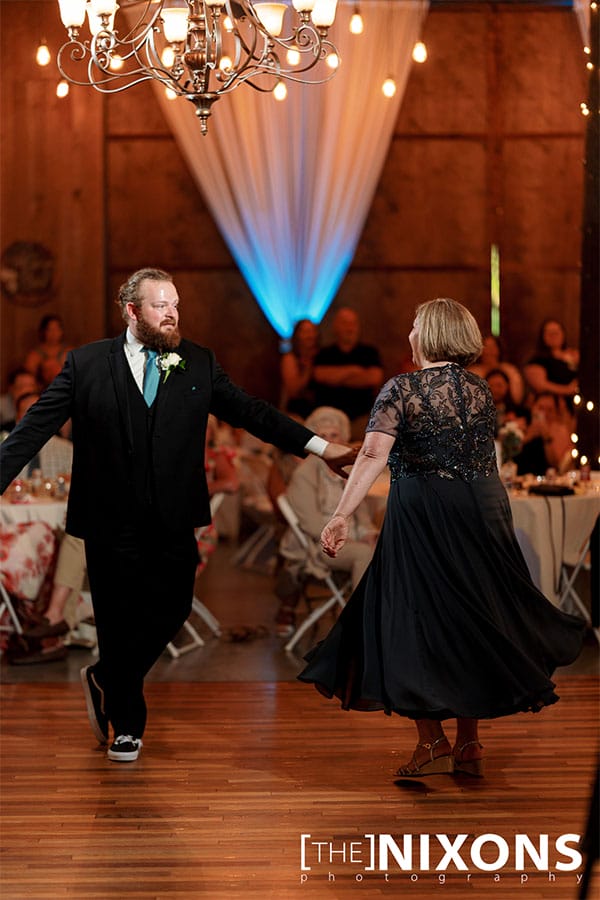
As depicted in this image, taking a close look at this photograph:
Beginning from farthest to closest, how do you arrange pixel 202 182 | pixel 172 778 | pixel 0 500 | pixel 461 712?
pixel 202 182
pixel 0 500
pixel 172 778
pixel 461 712

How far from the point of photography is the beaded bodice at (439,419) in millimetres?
3922

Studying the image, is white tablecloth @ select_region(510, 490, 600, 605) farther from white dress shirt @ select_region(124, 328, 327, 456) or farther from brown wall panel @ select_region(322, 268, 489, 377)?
brown wall panel @ select_region(322, 268, 489, 377)

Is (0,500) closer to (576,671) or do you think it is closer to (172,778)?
(172,778)

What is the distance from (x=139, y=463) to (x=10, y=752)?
3.74 feet

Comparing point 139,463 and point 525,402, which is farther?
point 525,402

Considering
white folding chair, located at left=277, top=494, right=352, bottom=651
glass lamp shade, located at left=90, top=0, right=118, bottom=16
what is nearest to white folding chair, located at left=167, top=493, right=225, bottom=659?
white folding chair, located at left=277, top=494, right=352, bottom=651

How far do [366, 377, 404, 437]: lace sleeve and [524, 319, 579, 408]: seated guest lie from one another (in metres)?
5.53

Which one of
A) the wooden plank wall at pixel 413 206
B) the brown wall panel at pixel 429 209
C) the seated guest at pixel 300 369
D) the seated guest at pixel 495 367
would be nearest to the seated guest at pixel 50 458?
the seated guest at pixel 300 369

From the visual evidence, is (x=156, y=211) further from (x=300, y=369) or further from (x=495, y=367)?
(x=495, y=367)

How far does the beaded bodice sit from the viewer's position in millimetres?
3922

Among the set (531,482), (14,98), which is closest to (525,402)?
(531,482)

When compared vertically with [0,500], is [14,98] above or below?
above

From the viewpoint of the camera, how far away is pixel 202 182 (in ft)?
33.8

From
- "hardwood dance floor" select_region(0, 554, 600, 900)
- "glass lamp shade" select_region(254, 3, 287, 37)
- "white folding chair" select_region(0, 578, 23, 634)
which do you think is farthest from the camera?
"white folding chair" select_region(0, 578, 23, 634)
